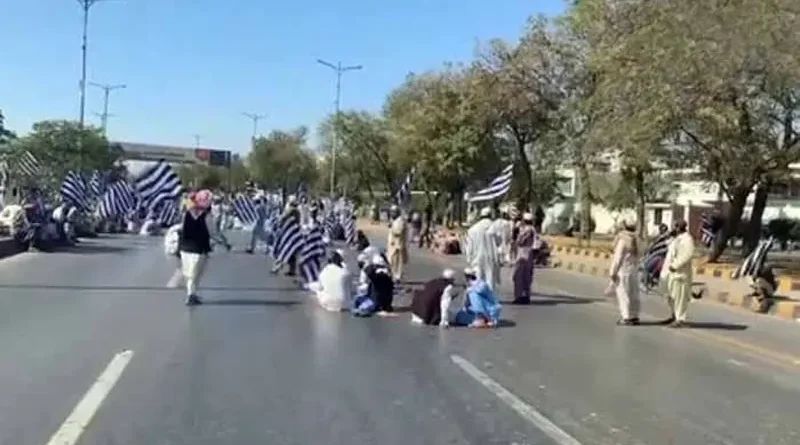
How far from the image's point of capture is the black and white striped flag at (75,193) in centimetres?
4407

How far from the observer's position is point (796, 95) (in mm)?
30641

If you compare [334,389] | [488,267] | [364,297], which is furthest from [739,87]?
[334,389]

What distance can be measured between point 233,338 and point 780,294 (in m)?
15.8

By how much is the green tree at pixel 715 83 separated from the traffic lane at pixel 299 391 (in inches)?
546

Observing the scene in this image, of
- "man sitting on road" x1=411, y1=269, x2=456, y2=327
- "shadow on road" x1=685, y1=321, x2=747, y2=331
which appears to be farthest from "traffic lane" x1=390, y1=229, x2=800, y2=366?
"man sitting on road" x1=411, y1=269, x2=456, y2=327

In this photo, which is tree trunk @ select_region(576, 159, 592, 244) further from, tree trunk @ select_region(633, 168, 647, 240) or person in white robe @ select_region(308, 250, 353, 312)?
person in white robe @ select_region(308, 250, 353, 312)

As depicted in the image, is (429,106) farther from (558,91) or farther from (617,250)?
(617,250)

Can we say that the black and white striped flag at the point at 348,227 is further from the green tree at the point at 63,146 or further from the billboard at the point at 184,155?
the billboard at the point at 184,155

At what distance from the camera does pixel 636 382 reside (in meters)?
11.0

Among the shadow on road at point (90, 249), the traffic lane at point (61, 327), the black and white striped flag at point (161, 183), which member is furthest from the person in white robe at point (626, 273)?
the shadow on road at point (90, 249)

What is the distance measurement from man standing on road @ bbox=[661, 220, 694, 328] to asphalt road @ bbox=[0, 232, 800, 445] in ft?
3.15

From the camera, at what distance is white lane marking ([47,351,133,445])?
7.67m

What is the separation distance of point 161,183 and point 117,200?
63.9 ft

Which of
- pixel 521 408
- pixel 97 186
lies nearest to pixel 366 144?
pixel 97 186
